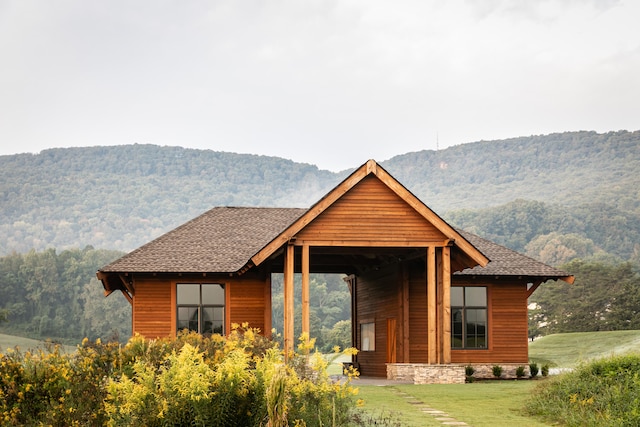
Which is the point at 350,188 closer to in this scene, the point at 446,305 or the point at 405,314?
the point at 446,305

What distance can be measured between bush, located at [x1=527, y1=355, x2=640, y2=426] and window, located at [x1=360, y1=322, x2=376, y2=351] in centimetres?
1340

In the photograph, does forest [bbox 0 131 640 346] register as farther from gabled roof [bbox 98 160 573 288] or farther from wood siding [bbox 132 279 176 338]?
wood siding [bbox 132 279 176 338]

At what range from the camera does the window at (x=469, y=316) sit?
1065 inches

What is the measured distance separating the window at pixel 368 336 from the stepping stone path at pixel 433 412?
410 inches

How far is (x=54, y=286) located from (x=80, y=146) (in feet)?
229

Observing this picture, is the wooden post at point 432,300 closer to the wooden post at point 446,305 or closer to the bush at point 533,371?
the wooden post at point 446,305

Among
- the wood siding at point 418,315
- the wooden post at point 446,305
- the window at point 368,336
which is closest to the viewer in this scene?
the wooden post at point 446,305

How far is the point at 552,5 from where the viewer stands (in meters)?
77.7

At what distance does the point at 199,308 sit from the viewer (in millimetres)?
25641

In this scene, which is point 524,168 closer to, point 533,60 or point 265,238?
point 533,60

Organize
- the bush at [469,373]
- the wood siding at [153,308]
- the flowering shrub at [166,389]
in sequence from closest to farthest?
the flowering shrub at [166,389] → the bush at [469,373] → the wood siding at [153,308]

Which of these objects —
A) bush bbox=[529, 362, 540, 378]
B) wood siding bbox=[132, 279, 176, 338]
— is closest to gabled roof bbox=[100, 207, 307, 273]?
wood siding bbox=[132, 279, 176, 338]

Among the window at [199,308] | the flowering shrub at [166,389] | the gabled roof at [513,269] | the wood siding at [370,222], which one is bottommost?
the flowering shrub at [166,389]

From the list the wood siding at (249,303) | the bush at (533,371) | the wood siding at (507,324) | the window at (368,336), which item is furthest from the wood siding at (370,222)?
the window at (368,336)
